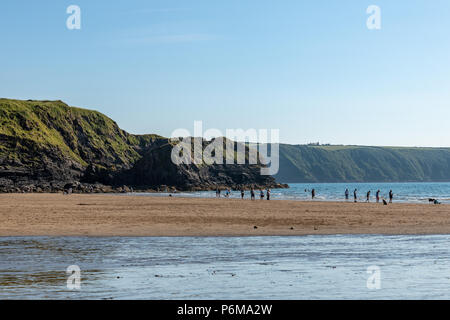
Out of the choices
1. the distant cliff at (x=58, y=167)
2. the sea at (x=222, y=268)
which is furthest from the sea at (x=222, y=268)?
the distant cliff at (x=58, y=167)

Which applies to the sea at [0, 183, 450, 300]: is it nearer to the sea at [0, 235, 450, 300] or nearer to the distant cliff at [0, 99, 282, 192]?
the sea at [0, 235, 450, 300]

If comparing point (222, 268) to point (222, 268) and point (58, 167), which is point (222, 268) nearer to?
point (222, 268)

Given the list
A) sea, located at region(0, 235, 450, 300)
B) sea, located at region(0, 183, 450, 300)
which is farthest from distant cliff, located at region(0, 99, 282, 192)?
sea, located at region(0, 235, 450, 300)

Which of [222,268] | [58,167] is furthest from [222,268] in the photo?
[58,167]

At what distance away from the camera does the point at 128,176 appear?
7215 inches

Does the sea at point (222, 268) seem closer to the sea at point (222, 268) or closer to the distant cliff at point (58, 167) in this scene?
the sea at point (222, 268)

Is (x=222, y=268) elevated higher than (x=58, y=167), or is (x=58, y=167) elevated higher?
(x=222, y=268)

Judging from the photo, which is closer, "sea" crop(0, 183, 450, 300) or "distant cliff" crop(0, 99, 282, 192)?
"sea" crop(0, 183, 450, 300)

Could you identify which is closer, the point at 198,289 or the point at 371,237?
the point at 198,289

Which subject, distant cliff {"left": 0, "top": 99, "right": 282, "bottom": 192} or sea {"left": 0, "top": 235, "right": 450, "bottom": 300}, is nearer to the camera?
sea {"left": 0, "top": 235, "right": 450, "bottom": 300}

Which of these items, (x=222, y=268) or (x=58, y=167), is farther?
(x=58, y=167)
